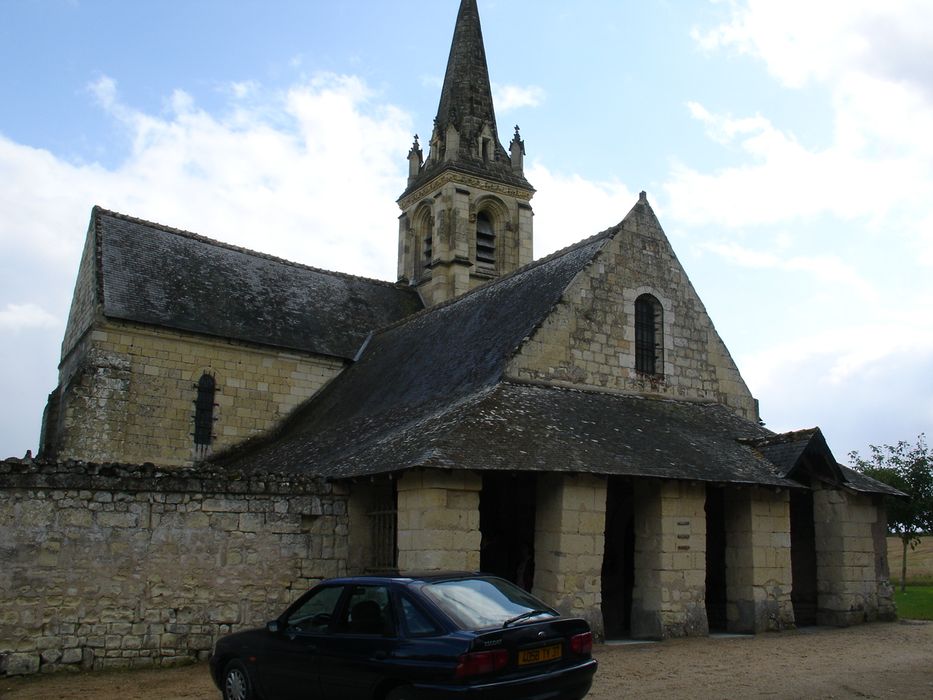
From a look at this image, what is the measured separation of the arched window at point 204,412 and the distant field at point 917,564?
2190 cm

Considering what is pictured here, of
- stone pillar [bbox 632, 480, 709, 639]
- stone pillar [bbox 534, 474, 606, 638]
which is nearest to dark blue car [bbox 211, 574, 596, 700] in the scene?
stone pillar [bbox 534, 474, 606, 638]

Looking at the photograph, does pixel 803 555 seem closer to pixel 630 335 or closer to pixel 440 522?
pixel 630 335

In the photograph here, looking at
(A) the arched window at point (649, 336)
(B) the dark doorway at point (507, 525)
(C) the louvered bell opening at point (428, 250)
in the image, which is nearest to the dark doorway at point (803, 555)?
(A) the arched window at point (649, 336)

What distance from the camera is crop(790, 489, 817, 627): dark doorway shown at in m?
15.6

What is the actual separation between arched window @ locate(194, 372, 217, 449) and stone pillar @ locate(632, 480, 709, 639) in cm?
1079

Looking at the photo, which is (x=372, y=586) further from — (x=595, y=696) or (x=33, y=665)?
(x=33, y=665)

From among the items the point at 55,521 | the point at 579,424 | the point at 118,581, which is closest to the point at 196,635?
the point at 118,581

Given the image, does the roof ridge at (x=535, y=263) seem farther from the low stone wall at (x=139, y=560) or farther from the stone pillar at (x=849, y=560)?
the low stone wall at (x=139, y=560)

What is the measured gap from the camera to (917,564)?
3453 cm

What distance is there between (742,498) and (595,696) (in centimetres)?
669

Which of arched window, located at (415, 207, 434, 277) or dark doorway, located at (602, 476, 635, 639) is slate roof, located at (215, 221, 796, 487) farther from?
arched window, located at (415, 207, 434, 277)

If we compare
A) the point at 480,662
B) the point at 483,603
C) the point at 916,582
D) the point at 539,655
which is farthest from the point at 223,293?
the point at 916,582

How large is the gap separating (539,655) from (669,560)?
284 inches

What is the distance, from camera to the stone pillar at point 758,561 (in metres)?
14.0
